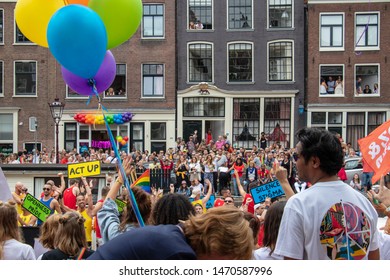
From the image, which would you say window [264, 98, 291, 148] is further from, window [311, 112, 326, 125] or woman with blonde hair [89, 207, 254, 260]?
woman with blonde hair [89, 207, 254, 260]

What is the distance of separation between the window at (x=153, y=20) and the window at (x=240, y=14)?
326cm

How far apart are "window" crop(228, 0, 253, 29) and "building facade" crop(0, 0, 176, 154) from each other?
2747mm

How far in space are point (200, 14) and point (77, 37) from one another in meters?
25.6

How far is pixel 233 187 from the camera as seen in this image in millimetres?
19469

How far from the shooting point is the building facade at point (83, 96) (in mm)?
29672

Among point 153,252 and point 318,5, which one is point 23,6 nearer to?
point 153,252

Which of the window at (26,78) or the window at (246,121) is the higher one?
the window at (26,78)

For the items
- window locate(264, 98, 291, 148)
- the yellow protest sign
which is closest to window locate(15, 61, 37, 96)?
window locate(264, 98, 291, 148)

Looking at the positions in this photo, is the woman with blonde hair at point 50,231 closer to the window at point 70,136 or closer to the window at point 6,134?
the window at point 70,136

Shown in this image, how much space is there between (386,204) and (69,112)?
2643cm

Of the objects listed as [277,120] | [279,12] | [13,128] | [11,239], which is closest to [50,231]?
[11,239]

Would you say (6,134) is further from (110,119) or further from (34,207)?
(34,207)

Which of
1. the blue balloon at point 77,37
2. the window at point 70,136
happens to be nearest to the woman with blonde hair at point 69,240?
the blue balloon at point 77,37

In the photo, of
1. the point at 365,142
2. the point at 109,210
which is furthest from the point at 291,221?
the point at 365,142
